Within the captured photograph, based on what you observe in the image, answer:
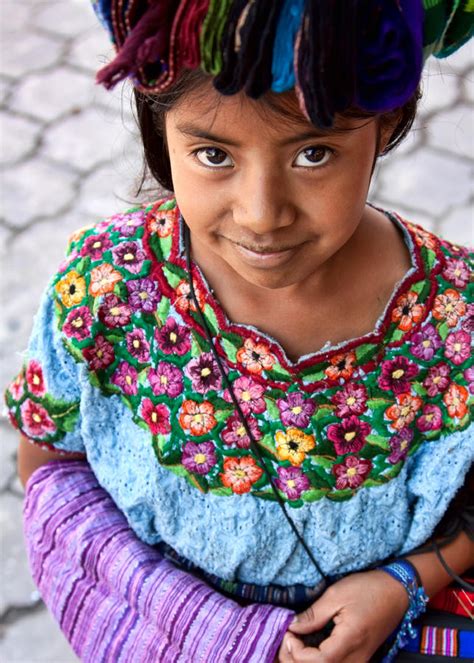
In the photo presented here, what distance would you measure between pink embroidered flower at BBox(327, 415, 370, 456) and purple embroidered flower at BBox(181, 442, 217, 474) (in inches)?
6.9

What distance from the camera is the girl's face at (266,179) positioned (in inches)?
36.7

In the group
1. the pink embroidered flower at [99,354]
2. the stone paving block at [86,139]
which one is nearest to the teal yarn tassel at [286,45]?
the pink embroidered flower at [99,354]

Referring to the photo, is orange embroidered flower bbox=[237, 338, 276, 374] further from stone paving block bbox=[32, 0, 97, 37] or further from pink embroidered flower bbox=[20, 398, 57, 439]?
stone paving block bbox=[32, 0, 97, 37]

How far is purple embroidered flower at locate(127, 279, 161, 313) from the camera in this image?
126cm

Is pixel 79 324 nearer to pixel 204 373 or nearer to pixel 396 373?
pixel 204 373

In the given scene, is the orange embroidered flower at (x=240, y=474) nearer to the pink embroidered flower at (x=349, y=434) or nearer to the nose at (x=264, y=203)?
the pink embroidered flower at (x=349, y=434)

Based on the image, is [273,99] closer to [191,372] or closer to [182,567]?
[191,372]

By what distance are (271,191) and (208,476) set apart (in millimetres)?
509

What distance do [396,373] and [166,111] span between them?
50 centimetres

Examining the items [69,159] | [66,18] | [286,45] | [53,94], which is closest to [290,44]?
[286,45]

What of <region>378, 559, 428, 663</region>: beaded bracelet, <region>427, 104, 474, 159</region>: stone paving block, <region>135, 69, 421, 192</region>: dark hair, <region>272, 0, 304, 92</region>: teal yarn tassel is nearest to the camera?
<region>272, 0, 304, 92</region>: teal yarn tassel

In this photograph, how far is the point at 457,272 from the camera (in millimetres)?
1265

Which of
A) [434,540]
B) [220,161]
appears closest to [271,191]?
[220,161]

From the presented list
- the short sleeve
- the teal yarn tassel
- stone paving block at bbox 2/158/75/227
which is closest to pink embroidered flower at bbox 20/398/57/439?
the short sleeve
